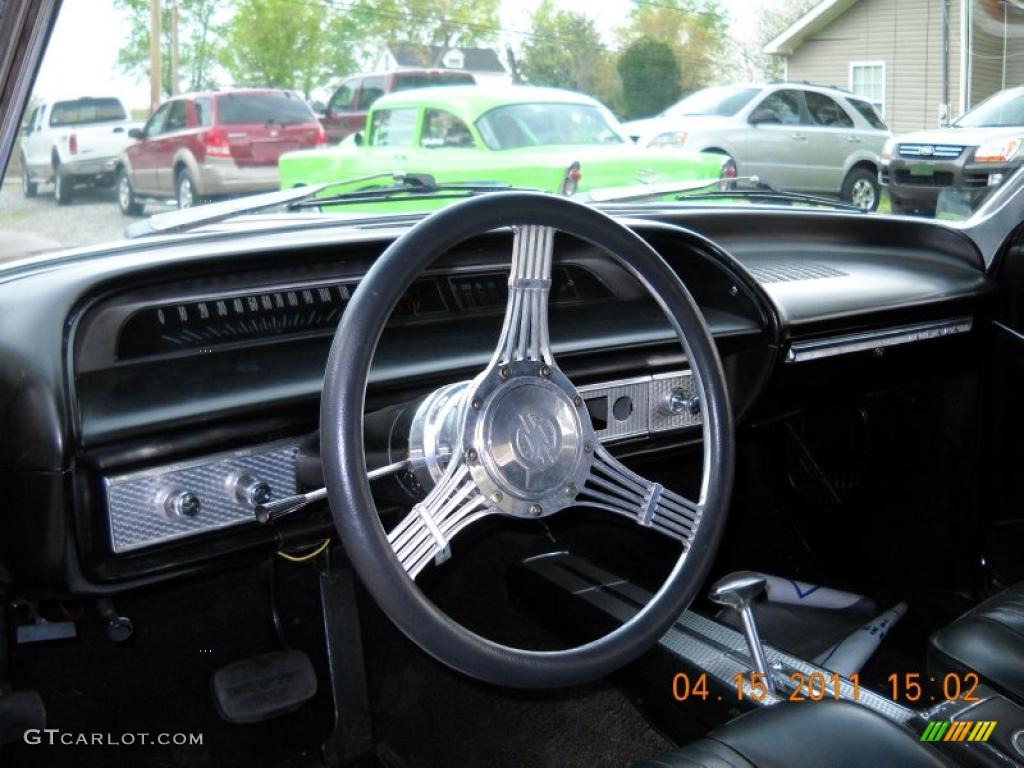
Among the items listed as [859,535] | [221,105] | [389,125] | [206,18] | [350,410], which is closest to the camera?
[350,410]

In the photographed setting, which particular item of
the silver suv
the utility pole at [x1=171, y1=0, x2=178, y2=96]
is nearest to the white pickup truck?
the utility pole at [x1=171, y1=0, x2=178, y2=96]

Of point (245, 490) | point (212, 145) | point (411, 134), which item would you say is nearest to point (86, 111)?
point (212, 145)

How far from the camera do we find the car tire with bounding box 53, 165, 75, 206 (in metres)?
2.26

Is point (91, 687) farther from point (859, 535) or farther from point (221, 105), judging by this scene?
point (859, 535)

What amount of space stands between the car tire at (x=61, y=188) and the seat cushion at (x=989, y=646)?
5.96ft

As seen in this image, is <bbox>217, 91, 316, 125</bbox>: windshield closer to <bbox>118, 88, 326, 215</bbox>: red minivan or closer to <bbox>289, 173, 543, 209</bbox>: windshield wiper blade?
<bbox>118, 88, 326, 215</bbox>: red minivan

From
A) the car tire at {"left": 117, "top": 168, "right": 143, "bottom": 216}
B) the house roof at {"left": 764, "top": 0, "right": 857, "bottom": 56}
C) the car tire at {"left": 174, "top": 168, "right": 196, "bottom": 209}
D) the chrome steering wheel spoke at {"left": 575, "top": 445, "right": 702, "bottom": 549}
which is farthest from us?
the house roof at {"left": 764, "top": 0, "right": 857, "bottom": 56}

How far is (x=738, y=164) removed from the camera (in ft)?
10.6

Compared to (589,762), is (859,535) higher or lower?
higher

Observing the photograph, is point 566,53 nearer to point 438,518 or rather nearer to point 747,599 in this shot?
point 747,599

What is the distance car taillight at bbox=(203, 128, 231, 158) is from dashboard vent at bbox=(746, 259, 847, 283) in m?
1.23

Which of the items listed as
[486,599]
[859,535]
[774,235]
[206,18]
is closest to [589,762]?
[486,599]

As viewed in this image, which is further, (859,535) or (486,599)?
(859,535)

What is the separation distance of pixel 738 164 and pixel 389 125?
0.93m
